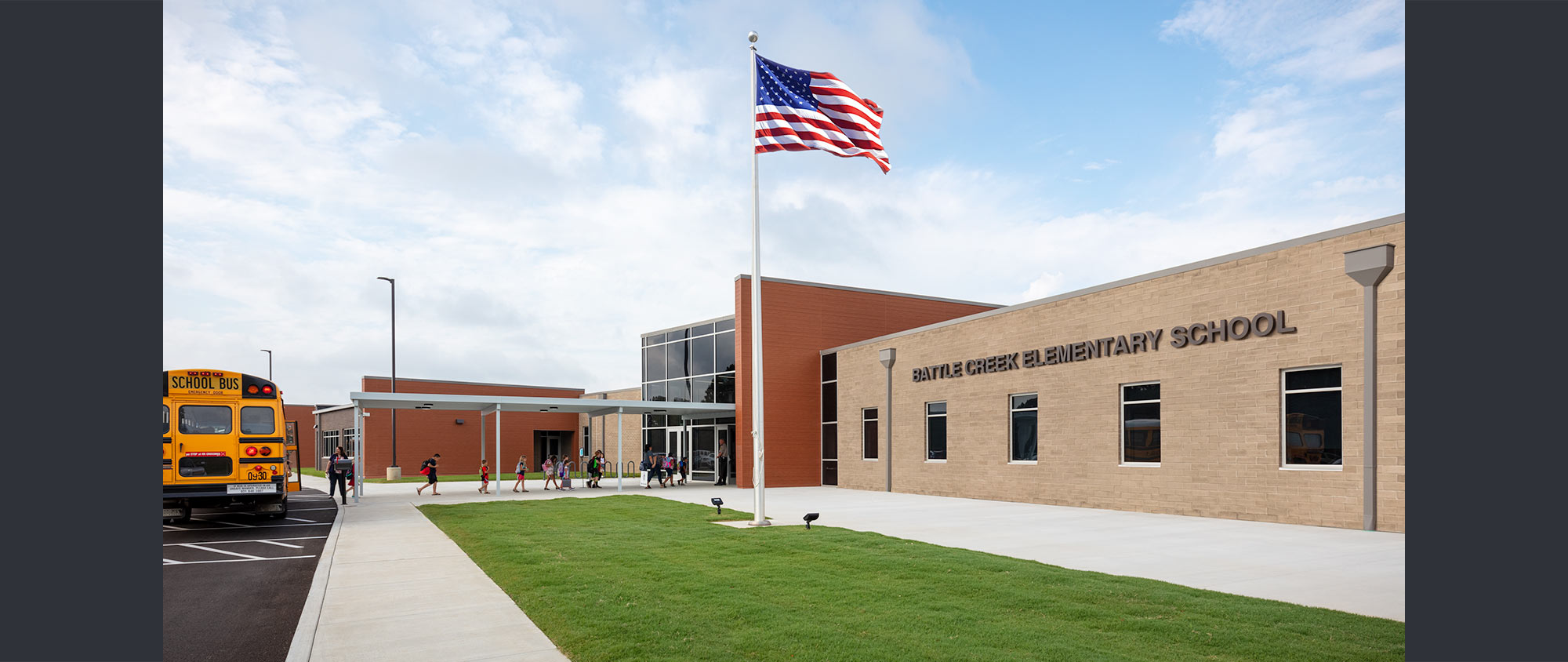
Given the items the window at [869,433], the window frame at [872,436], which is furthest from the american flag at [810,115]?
the window at [869,433]

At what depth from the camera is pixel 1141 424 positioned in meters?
20.4

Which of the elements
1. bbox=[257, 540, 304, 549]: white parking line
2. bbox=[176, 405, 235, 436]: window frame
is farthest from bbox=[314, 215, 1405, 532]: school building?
bbox=[257, 540, 304, 549]: white parking line

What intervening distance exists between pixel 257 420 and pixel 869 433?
18478mm

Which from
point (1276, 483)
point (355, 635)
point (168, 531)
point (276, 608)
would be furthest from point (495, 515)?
point (1276, 483)

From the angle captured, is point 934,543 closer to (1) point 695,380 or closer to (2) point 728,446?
(2) point 728,446

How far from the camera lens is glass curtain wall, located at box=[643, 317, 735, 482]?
1404 inches

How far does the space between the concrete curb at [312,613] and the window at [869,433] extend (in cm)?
1912

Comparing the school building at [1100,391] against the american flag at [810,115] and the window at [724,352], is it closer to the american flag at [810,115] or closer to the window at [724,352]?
the window at [724,352]

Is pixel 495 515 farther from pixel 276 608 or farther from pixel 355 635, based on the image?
pixel 355 635

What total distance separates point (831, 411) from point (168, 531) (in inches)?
821

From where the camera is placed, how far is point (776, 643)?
7367mm

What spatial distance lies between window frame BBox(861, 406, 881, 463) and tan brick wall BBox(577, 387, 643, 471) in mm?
15675

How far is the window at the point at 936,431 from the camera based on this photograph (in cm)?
2720

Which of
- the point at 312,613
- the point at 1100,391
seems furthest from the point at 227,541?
the point at 1100,391
